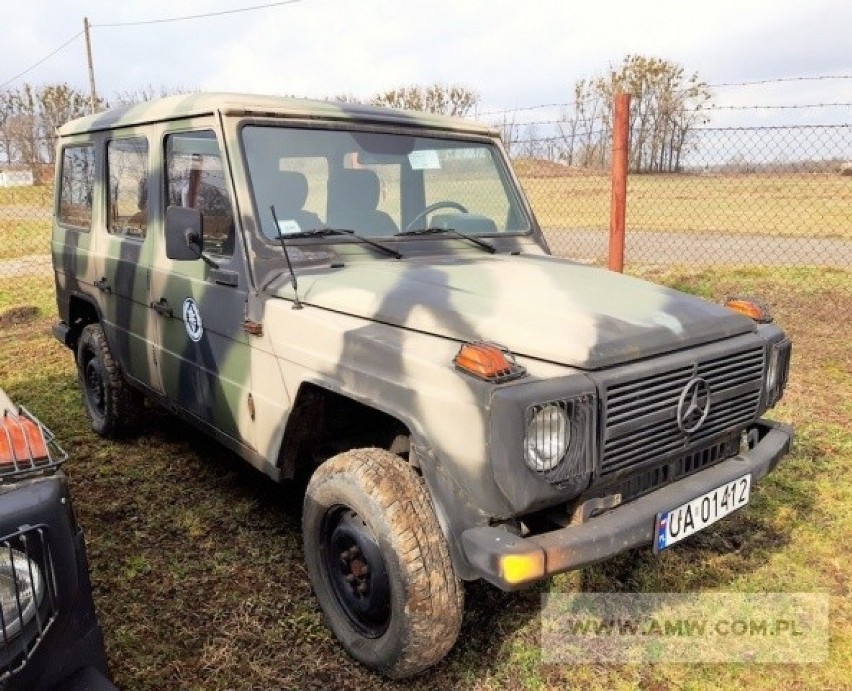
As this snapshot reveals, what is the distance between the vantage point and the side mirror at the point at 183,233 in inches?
119

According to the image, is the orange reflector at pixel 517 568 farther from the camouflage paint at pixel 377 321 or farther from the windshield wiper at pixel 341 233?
the windshield wiper at pixel 341 233

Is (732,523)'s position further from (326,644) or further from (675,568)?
(326,644)

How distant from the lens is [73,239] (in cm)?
488

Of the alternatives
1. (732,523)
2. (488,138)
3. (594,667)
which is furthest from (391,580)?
(488,138)

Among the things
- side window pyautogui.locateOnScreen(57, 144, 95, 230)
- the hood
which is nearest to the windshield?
the hood

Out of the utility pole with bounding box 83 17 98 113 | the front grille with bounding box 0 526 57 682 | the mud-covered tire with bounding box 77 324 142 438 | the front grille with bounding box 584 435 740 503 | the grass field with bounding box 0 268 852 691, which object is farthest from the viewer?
the utility pole with bounding box 83 17 98 113

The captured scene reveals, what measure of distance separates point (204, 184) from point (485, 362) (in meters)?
1.88

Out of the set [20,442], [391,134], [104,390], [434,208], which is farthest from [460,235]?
[104,390]

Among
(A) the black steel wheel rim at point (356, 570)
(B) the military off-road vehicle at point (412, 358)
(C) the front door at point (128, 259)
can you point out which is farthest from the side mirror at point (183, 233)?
(A) the black steel wheel rim at point (356, 570)

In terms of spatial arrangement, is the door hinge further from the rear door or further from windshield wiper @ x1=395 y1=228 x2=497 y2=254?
windshield wiper @ x1=395 y1=228 x2=497 y2=254

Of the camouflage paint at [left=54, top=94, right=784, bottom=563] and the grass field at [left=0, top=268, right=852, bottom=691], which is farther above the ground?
the camouflage paint at [left=54, top=94, right=784, bottom=563]

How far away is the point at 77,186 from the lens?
4.86 metres

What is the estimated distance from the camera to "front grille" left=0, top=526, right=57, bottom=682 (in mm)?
1601

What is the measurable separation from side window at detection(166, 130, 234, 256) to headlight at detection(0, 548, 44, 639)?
1749mm
